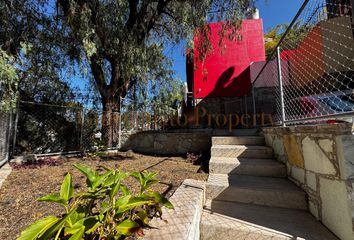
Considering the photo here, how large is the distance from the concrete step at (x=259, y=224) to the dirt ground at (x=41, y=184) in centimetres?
70

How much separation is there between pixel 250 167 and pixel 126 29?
4.76 m

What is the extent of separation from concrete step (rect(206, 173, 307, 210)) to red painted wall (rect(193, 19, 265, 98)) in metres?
6.05

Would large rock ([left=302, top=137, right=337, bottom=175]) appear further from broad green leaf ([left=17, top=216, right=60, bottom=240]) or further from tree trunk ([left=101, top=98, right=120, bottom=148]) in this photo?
tree trunk ([left=101, top=98, right=120, bottom=148])

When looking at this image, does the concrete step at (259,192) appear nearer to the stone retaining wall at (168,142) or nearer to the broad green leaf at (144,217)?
the broad green leaf at (144,217)

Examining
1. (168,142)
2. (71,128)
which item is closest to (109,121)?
(71,128)

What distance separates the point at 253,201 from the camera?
254 centimetres

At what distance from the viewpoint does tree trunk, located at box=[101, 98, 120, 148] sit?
6.09 meters

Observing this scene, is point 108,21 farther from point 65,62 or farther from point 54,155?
point 54,155

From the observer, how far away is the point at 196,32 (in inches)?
253

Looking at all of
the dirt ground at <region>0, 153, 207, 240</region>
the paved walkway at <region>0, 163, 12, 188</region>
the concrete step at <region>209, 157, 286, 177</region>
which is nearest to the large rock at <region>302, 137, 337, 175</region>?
the concrete step at <region>209, 157, 286, 177</region>

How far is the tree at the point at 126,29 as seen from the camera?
17.1 feet

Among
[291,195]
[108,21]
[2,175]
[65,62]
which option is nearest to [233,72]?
[108,21]

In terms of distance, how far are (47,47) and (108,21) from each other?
1.68 m

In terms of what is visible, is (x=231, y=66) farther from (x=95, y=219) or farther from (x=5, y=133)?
(x=95, y=219)
